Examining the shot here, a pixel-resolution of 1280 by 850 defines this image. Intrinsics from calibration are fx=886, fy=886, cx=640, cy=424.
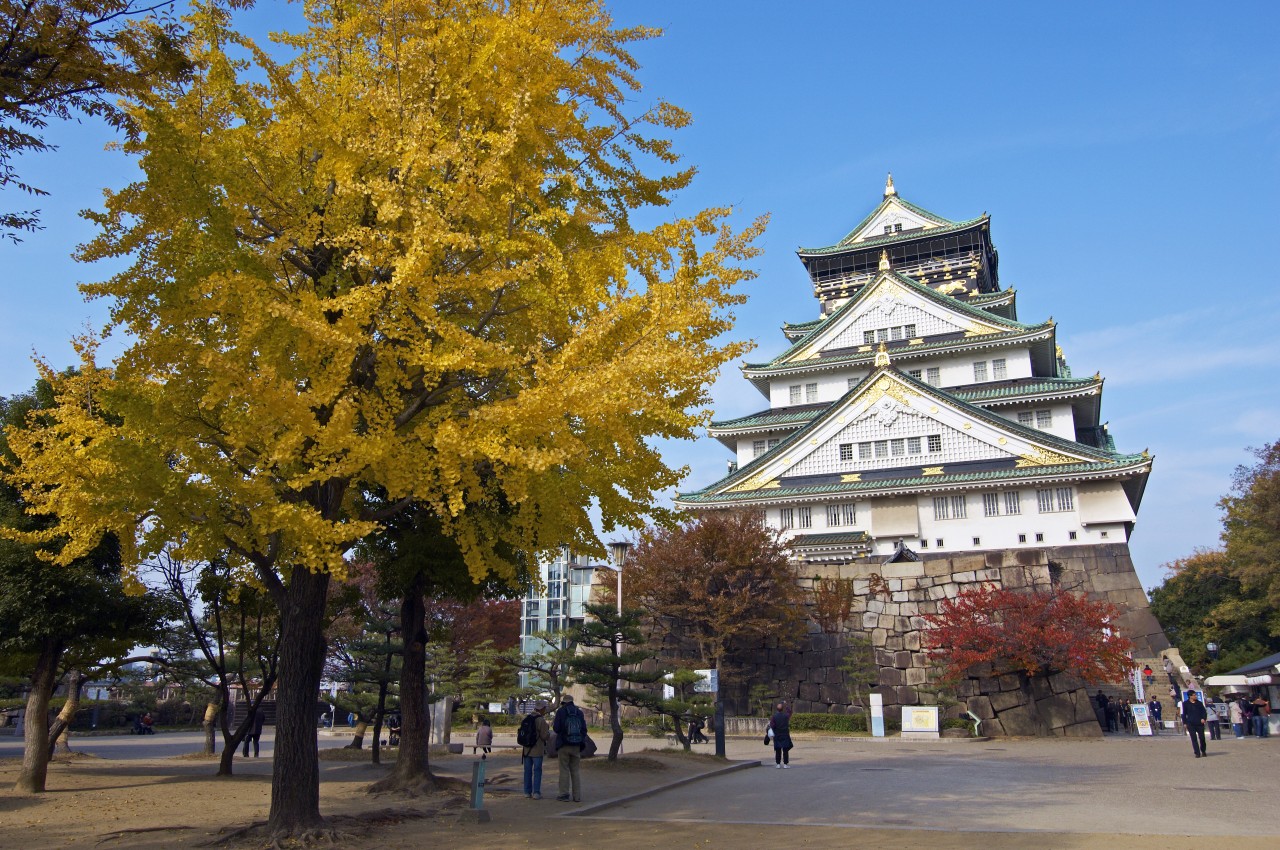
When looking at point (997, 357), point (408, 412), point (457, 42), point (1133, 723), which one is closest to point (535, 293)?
point (408, 412)

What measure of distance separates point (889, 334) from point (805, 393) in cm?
495

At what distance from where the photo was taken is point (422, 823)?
9.52 meters

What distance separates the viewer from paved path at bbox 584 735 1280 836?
952 centimetres

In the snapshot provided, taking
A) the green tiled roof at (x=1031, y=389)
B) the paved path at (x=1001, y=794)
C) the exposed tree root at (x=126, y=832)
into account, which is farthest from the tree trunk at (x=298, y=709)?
the green tiled roof at (x=1031, y=389)

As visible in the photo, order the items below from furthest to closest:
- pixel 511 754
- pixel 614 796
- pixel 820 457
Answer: pixel 820 457 < pixel 511 754 < pixel 614 796

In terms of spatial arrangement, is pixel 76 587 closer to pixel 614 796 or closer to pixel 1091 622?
pixel 614 796

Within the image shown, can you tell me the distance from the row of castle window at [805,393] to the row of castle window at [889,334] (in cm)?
335

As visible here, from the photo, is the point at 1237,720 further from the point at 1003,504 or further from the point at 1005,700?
the point at 1003,504

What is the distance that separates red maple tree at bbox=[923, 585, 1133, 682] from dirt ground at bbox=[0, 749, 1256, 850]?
12.8m

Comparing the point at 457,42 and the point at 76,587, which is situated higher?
the point at 457,42

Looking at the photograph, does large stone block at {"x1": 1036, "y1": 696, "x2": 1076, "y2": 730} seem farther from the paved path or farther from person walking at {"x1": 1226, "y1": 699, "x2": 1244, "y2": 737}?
the paved path

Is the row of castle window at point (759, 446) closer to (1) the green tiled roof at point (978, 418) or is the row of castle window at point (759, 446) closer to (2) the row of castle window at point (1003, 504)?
(1) the green tiled roof at point (978, 418)

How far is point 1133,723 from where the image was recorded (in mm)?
29484

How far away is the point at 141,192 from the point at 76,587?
334 inches
